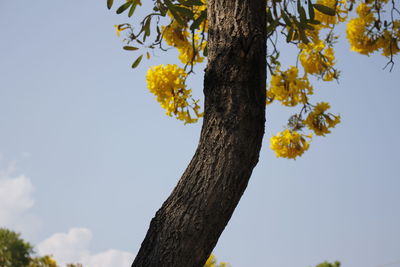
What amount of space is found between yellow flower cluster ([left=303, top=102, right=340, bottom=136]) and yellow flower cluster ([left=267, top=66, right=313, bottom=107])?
12cm

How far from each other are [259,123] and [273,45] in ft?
6.22

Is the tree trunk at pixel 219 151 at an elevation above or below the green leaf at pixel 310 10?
below

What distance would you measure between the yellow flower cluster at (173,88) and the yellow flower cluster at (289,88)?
2.33ft

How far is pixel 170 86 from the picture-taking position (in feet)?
12.2

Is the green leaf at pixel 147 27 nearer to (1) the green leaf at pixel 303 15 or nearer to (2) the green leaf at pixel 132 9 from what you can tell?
(2) the green leaf at pixel 132 9

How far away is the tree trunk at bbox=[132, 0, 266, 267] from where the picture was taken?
183cm

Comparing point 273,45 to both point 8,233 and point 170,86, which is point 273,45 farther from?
point 8,233

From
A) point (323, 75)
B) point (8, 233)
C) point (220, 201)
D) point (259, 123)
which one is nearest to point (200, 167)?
point (220, 201)

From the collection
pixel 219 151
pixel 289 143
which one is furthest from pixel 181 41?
pixel 219 151

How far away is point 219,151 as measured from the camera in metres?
1.92

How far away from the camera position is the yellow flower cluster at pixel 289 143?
4086 mm

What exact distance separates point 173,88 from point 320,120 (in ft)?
3.81

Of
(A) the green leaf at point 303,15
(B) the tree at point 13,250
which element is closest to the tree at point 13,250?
(B) the tree at point 13,250

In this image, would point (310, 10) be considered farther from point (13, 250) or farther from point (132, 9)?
point (13, 250)
